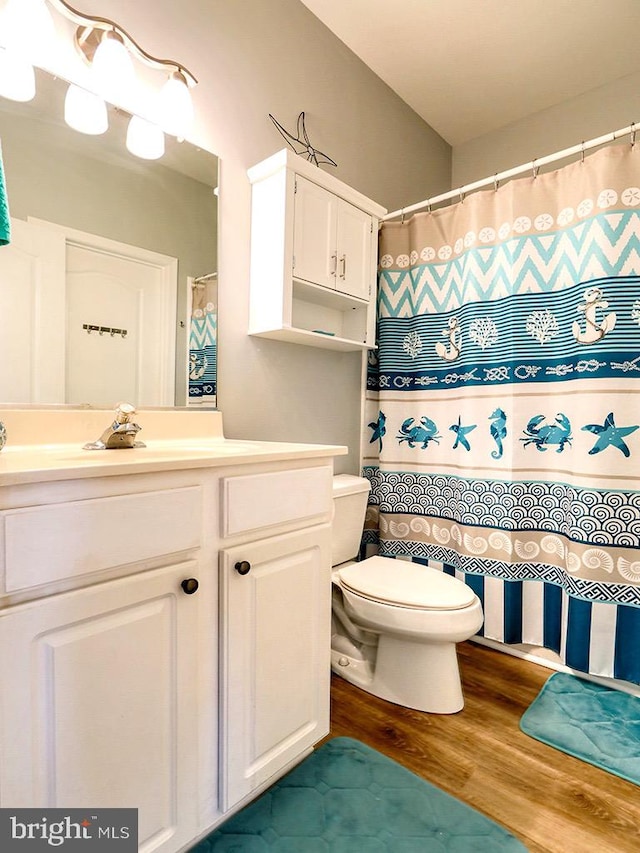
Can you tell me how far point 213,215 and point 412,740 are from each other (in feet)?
5.91

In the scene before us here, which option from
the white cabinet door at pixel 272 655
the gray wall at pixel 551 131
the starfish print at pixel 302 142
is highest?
the gray wall at pixel 551 131

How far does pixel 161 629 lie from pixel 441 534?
1.42 m

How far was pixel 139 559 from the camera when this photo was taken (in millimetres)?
876

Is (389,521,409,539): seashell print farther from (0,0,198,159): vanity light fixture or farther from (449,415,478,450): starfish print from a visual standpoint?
(0,0,198,159): vanity light fixture

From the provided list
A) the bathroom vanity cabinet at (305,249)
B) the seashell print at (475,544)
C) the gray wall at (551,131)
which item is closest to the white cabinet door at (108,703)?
the bathroom vanity cabinet at (305,249)

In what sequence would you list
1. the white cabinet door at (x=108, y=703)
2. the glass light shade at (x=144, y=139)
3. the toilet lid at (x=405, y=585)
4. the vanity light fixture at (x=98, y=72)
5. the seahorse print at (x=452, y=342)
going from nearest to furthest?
the white cabinet door at (x=108, y=703) → the vanity light fixture at (x=98, y=72) → the glass light shade at (x=144, y=139) → the toilet lid at (x=405, y=585) → the seahorse print at (x=452, y=342)

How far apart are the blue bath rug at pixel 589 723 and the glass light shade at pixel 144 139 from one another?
84.0 inches

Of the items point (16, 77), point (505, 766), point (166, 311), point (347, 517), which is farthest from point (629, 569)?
point (16, 77)

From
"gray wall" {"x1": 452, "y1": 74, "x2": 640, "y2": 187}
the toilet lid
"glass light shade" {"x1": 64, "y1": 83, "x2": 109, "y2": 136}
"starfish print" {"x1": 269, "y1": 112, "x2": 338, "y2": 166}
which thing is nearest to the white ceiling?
"gray wall" {"x1": 452, "y1": 74, "x2": 640, "y2": 187}

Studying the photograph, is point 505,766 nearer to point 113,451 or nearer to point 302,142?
point 113,451

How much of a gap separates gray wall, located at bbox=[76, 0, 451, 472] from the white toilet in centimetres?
45

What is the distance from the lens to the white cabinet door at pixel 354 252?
1.87m

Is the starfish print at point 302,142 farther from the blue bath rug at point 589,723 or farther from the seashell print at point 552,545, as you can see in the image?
the blue bath rug at point 589,723

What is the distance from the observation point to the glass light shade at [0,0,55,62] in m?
1.14
